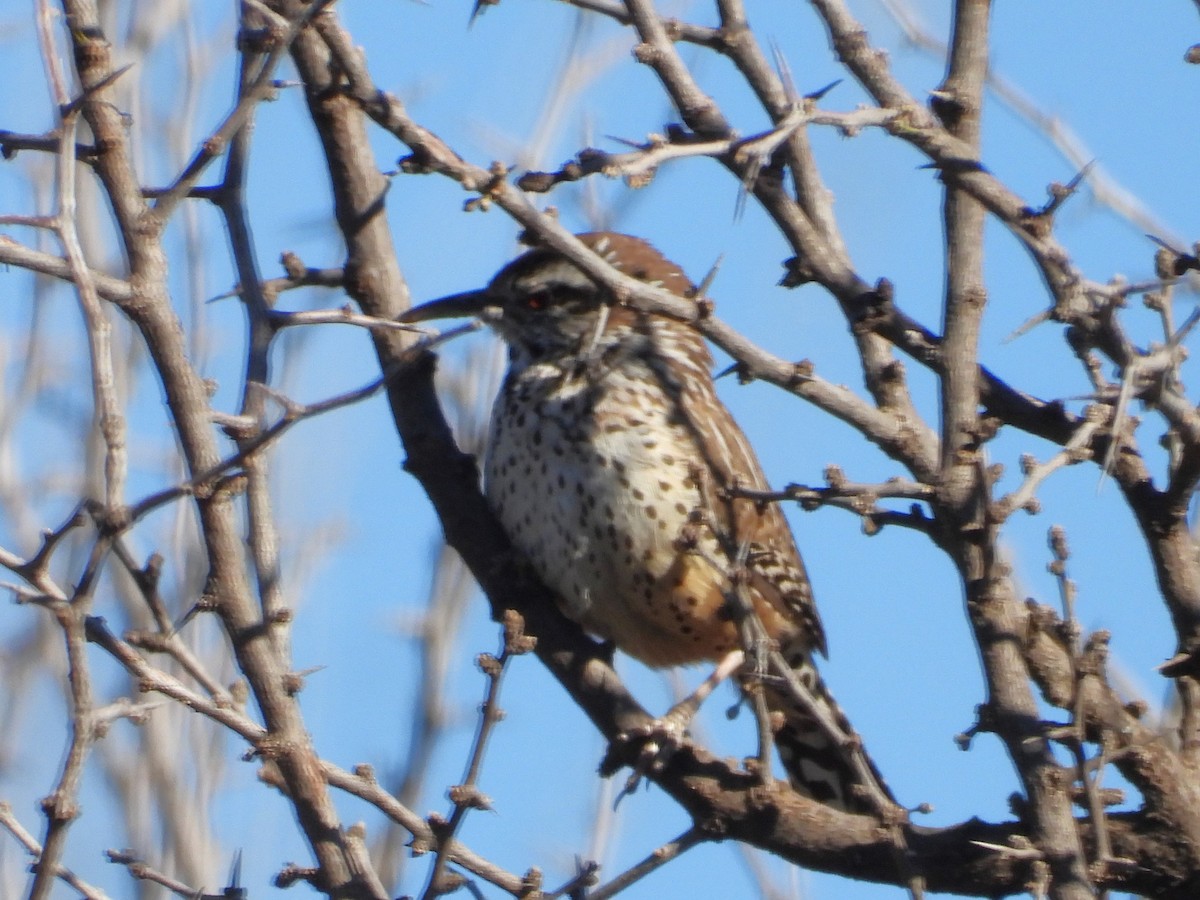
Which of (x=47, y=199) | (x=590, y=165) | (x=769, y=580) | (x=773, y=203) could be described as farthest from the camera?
(x=47, y=199)

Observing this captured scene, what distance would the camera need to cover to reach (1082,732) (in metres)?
2.45

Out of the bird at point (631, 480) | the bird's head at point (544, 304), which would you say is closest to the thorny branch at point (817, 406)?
the bird at point (631, 480)

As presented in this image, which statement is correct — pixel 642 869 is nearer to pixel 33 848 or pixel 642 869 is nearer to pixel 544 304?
pixel 33 848

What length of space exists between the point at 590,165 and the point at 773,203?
64cm

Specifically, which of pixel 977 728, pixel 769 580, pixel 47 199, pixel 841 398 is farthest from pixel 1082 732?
pixel 47 199

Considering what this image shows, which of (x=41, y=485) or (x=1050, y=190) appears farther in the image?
(x=41, y=485)

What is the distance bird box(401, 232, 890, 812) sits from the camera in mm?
3818

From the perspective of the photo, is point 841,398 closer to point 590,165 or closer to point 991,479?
point 991,479

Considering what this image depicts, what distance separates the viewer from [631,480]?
12.5 feet

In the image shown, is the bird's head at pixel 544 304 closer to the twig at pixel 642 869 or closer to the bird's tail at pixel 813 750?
the bird's tail at pixel 813 750

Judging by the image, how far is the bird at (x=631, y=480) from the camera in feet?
12.5

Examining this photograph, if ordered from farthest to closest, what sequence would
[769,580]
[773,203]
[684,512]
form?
[769,580]
[684,512]
[773,203]

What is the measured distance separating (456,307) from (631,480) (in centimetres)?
75

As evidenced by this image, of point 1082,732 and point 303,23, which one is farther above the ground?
point 303,23
